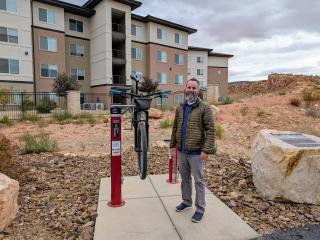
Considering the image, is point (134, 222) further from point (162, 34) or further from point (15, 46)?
point (162, 34)

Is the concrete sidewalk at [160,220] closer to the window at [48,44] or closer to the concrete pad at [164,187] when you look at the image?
the concrete pad at [164,187]

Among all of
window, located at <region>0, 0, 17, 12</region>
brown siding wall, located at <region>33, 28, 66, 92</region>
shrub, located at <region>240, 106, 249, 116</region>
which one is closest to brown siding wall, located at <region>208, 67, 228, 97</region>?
brown siding wall, located at <region>33, 28, 66, 92</region>

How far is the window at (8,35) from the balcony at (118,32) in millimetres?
9922

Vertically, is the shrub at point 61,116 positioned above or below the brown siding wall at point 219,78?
below

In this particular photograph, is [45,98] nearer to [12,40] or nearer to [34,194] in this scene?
[12,40]

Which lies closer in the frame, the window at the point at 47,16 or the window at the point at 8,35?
the window at the point at 8,35

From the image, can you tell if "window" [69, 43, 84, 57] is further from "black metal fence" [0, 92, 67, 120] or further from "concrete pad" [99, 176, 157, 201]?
"concrete pad" [99, 176, 157, 201]

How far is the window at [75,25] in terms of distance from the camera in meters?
31.6

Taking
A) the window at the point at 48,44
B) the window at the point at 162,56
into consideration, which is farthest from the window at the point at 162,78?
the window at the point at 48,44

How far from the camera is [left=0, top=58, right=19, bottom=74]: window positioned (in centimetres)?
2625

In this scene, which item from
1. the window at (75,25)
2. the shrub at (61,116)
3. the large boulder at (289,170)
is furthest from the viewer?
the window at (75,25)

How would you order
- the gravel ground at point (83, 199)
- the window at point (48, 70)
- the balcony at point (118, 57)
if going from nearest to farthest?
the gravel ground at point (83, 199) → the window at point (48, 70) → the balcony at point (118, 57)

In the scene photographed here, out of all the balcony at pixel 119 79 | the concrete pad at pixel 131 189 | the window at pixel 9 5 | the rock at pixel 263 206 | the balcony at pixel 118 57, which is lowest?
the rock at pixel 263 206

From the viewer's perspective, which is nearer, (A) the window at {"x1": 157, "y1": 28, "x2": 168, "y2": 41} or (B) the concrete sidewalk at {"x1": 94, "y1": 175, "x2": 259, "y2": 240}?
(B) the concrete sidewalk at {"x1": 94, "y1": 175, "x2": 259, "y2": 240}
